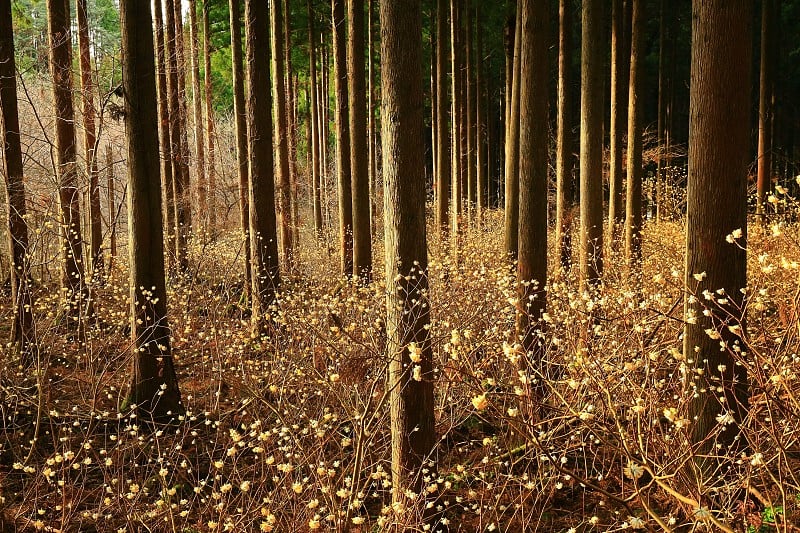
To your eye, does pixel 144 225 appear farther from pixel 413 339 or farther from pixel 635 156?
pixel 635 156

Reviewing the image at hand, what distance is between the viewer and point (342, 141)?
1184 centimetres

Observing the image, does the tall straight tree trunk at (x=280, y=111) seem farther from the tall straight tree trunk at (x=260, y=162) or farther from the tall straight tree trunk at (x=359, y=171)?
the tall straight tree trunk at (x=260, y=162)

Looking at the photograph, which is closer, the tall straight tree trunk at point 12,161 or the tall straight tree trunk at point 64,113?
the tall straight tree trunk at point 12,161

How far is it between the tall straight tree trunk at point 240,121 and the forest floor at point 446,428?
3.83 feet

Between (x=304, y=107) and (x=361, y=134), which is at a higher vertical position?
(x=304, y=107)

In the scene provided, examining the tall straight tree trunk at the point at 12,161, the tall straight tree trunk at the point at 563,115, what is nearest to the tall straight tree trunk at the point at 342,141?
the tall straight tree trunk at the point at 563,115

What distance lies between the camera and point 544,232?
21.7ft

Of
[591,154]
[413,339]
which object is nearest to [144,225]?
[413,339]

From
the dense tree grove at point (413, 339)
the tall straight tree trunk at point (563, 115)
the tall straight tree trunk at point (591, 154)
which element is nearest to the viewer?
the dense tree grove at point (413, 339)

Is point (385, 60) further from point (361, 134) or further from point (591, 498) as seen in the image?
point (361, 134)

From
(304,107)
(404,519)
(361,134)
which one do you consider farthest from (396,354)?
(304,107)

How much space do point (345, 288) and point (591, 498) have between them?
19.0 feet

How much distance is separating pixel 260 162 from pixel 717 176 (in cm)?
668

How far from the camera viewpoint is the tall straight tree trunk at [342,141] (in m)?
11.6
